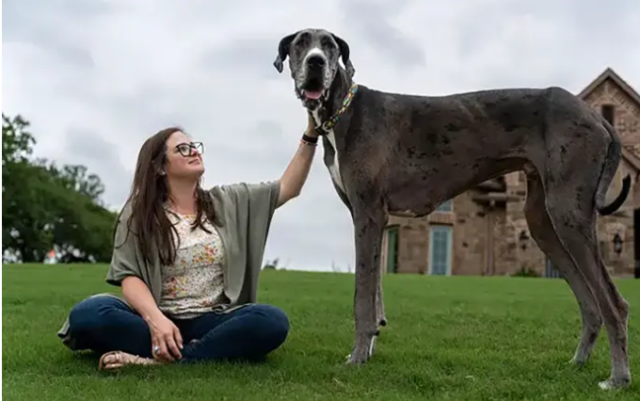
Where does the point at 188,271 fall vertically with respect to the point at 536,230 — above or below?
below

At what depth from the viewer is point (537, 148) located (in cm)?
491

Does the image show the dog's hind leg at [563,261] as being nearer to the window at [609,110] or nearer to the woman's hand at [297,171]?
the woman's hand at [297,171]

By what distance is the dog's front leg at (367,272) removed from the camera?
5043 mm

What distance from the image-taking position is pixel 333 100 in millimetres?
5254

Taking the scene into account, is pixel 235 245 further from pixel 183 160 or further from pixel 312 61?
pixel 312 61

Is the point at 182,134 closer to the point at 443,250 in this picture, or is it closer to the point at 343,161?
the point at 343,161

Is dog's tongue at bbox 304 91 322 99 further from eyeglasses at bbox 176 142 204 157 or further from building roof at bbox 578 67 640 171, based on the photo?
building roof at bbox 578 67 640 171

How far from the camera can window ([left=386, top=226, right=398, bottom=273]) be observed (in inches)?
1152

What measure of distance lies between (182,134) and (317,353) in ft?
5.83

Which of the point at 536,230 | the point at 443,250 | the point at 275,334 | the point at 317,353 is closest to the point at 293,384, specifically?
the point at 275,334

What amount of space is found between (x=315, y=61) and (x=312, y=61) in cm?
2

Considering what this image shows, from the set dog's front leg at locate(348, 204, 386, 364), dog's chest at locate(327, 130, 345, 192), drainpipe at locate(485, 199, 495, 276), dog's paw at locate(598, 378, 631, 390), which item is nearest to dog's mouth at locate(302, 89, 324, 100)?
dog's chest at locate(327, 130, 345, 192)

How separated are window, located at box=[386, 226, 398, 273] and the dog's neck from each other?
2408 cm

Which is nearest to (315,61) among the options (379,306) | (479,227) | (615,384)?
(379,306)
